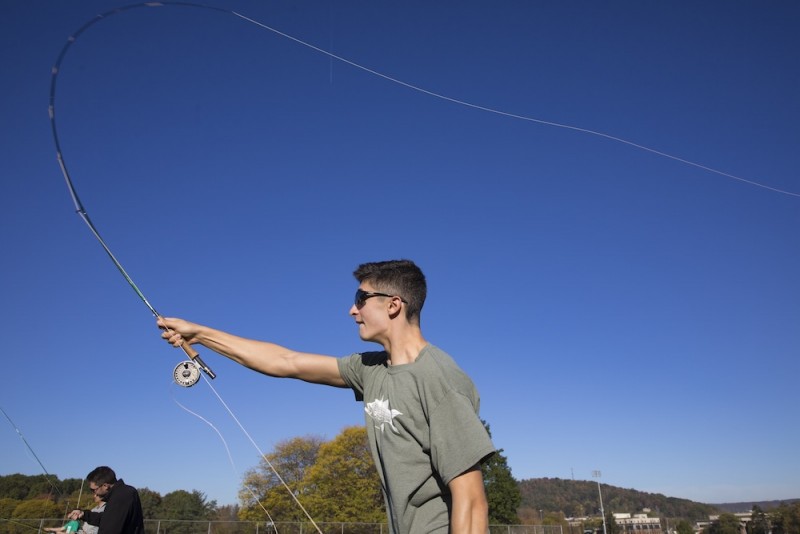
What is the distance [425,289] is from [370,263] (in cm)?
31

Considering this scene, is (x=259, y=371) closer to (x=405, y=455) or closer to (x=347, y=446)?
(x=405, y=455)

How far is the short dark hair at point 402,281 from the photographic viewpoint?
9.47ft

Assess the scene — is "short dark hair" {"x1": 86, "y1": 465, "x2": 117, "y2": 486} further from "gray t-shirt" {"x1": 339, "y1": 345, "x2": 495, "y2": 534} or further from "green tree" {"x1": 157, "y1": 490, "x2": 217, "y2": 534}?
"green tree" {"x1": 157, "y1": 490, "x2": 217, "y2": 534}

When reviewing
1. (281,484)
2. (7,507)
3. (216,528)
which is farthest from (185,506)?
(216,528)

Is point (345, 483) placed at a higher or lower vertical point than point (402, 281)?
higher

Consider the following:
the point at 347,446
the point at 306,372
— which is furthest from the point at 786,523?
the point at 306,372

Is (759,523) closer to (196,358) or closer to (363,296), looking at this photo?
(196,358)

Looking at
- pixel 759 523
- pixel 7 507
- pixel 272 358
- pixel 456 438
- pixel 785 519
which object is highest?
pixel 785 519

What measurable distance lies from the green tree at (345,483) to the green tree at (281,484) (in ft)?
4.58

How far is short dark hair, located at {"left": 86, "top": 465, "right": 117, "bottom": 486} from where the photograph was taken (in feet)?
25.7

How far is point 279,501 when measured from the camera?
54.8m

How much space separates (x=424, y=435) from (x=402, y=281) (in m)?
0.78

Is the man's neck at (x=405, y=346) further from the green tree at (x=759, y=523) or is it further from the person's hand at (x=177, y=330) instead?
the green tree at (x=759, y=523)

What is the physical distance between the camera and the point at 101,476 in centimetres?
786
